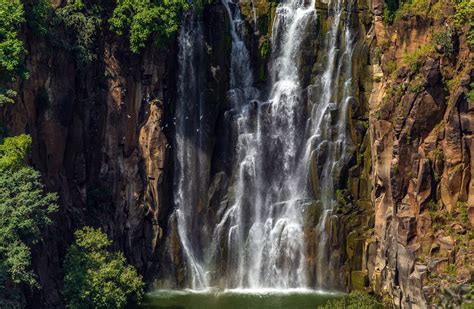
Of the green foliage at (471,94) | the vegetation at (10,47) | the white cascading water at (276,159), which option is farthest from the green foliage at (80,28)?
the green foliage at (471,94)

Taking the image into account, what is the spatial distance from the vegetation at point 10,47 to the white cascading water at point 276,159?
10758 millimetres

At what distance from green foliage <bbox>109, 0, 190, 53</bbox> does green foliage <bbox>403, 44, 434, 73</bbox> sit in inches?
471

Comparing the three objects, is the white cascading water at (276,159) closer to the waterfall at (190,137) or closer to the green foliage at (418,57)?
the waterfall at (190,137)

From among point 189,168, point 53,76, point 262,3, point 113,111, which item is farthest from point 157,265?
point 262,3

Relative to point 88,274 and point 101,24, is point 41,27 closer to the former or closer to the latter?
point 101,24

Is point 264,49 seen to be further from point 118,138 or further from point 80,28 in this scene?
point 80,28

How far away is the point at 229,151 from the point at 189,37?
652cm

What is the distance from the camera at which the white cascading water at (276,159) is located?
4409cm

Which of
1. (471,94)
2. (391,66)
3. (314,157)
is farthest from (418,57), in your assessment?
(314,157)

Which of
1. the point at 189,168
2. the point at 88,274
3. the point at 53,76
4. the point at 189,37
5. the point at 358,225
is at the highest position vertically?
the point at 189,37

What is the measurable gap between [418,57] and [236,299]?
580 inches

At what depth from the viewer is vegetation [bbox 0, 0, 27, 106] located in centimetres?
3569

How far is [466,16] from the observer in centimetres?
3784

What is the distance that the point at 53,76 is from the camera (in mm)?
40469
